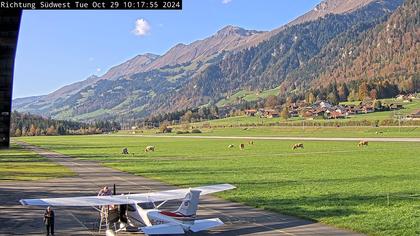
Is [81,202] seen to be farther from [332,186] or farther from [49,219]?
[332,186]

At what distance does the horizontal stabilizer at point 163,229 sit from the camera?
68.4 feet

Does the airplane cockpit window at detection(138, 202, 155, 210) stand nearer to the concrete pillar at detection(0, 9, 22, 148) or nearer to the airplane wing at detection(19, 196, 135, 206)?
the airplane wing at detection(19, 196, 135, 206)

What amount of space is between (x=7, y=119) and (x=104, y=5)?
28969mm

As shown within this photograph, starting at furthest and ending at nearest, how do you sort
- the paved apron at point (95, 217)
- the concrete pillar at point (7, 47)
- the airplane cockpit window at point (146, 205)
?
1. the paved apron at point (95, 217)
2. the airplane cockpit window at point (146, 205)
3. the concrete pillar at point (7, 47)

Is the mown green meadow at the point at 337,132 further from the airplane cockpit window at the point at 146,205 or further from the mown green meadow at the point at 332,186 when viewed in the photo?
the airplane cockpit window at the point at 146,205

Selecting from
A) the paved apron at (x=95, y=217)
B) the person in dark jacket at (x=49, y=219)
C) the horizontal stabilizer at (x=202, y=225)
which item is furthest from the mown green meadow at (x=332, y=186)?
the person in dark jacket at (x=49, y=219)

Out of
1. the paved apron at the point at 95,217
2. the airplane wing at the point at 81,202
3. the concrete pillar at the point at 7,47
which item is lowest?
the paved apron at the point at 95,217

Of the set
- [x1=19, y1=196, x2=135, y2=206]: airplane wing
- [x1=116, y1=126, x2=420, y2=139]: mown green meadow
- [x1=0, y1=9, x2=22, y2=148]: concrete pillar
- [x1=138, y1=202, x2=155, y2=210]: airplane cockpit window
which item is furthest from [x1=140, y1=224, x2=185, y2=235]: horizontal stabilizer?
[x1=116, y1=126, x2=420, y2=139]: mown green meadow

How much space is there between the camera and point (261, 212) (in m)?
29.4

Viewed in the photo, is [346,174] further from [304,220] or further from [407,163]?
[304,220]

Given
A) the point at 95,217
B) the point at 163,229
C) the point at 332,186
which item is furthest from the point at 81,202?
the point at 332,186

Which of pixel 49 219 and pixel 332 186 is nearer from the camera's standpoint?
pixel 49 219

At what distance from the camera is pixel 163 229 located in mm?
21000

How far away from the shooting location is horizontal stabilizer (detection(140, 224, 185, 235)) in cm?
2085
